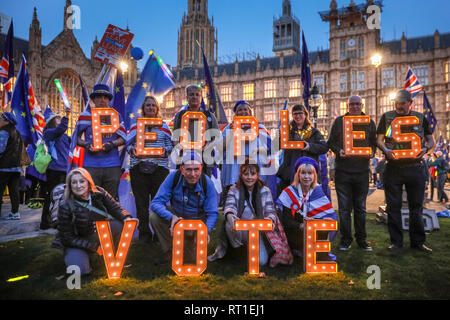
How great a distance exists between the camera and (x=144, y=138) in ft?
13.8

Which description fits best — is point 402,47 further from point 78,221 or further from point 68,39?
point 78,221

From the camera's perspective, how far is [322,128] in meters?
37.4

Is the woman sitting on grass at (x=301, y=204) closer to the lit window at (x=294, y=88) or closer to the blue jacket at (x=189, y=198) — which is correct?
the blue jacket at (x=189, y=198)

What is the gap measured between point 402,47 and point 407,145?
124 ft

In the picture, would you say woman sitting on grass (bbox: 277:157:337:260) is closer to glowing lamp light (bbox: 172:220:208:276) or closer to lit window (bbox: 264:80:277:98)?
glowing lamp light (bbox: 172:220:208:276)

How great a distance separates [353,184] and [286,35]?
2701 inches

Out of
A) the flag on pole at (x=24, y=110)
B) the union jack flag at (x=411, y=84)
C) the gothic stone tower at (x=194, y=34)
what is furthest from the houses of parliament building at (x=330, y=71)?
the flag on pole at (x=24, y=110)

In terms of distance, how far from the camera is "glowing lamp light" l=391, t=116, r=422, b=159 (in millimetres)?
4234

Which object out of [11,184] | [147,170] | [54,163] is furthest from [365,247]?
[11,184]

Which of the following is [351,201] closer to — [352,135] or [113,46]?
[352,135]

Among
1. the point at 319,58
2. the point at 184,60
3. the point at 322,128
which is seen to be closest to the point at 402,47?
the point at 319,58

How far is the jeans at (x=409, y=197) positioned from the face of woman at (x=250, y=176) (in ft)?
6.92
